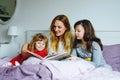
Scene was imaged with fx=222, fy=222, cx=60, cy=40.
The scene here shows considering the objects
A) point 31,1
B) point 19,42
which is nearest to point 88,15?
point 31,1

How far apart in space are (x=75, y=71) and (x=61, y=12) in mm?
1314

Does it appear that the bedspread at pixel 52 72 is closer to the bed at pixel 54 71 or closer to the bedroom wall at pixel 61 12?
the bed at pixel 54 71

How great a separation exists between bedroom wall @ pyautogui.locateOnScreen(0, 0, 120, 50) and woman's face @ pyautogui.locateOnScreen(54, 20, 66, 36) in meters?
0.47

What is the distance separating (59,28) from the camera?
2312 millimetres

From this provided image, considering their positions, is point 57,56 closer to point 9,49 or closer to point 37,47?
point 37,47

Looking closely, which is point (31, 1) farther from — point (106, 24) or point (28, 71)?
point (28, 71)

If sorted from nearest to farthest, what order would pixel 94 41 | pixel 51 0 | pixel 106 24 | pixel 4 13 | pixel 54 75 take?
pixel 54 75, pixel 94 41, pixel 106 24, pixel 51 0, pixel 4 13

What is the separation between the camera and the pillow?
2.19 m

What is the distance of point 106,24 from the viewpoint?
2.60 m

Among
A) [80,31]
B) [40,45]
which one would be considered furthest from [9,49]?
[80,31]

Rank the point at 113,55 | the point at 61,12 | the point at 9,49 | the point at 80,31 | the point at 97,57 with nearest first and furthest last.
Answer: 1. the point at 97,57
2. the point at 80,31
3. the point at 113,55
4. the point at 61,12
5. the point at 9,49

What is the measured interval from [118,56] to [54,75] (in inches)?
36.5

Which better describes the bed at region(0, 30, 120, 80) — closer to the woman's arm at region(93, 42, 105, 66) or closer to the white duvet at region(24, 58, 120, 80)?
the white duvet at region(24, 58, 120, 80)

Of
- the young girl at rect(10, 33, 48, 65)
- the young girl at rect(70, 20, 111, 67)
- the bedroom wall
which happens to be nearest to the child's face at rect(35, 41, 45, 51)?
the young girl at rect(10, 33, 48, 65)
